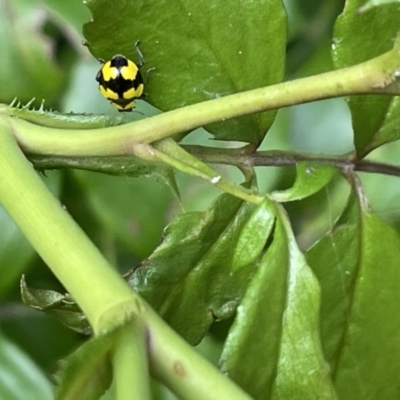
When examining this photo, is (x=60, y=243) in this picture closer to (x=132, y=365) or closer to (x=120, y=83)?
(x=132, y=365)

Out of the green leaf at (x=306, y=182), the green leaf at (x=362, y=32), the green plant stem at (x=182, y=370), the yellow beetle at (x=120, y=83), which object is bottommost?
the green plant stem at (x=182, y=370)

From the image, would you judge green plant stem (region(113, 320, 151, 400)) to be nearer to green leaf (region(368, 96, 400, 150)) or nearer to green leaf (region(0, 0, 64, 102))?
green leaf (region(368, 96, 400, 150))

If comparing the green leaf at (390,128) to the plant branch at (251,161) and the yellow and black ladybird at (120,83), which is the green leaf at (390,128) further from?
the yellow and black ladybird at (120,83)

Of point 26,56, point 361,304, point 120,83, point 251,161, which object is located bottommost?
point 361,304

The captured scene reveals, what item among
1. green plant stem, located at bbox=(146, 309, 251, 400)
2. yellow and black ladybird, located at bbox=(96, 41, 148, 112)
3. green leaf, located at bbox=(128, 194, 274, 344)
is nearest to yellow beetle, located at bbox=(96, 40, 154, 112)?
yellow and black ladybird, located at bbox=(96, 41, 148, 112)

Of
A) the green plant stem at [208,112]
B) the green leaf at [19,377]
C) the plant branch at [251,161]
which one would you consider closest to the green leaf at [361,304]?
the plant branch at [251,161]

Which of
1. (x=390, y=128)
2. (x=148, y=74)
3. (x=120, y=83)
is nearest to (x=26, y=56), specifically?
(x=120, y=83)

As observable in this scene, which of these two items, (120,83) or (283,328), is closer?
(283,328)
